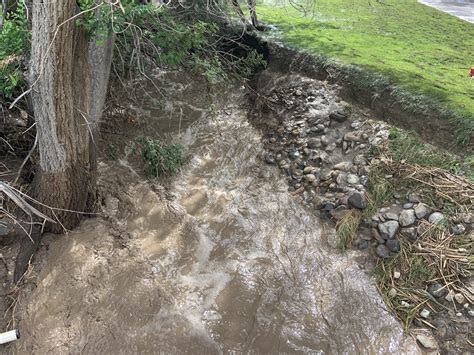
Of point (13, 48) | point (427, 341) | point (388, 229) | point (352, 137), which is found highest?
point (13, 48)

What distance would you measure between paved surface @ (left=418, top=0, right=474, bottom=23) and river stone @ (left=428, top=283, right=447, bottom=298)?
302 inches

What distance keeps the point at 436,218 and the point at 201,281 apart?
2447mm

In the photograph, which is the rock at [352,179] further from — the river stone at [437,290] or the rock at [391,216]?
the river stone at [437,290]

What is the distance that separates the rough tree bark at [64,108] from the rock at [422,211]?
3409 millimetres

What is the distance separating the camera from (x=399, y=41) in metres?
6.92

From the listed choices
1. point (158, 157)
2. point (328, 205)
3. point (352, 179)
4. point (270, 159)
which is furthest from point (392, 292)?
point (158, 157)

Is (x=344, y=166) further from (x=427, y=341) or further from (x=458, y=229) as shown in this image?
(x=427, y=341)

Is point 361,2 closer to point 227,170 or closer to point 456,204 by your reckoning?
point 227,170

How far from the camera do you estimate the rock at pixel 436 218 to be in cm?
382

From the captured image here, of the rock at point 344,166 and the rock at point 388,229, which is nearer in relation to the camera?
the rock at point 388,229

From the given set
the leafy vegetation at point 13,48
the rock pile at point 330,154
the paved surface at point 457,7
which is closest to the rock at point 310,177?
the rock pile at point 330,154

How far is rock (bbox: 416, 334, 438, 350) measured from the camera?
325 cm

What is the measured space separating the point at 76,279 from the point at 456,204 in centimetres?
381

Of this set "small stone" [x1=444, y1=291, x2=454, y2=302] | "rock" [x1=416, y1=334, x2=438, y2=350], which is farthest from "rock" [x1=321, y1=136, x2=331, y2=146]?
"rock" [x1=416, y1=334, x2=438, y2=350]
